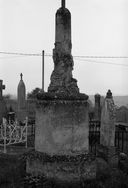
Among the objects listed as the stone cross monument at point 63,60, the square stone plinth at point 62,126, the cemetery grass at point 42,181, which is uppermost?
the stone cross monument at point 63,60

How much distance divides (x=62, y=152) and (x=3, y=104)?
8781 mm

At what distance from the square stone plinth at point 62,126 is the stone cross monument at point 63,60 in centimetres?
31

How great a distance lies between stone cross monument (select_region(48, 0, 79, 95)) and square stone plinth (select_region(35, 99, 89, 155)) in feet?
1.03

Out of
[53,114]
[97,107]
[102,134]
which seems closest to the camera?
[53,114]

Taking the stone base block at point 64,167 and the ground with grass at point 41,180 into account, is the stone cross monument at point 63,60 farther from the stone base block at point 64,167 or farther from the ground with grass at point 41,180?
the ground with grass at point 41,180

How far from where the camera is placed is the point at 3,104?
13820 millimetres

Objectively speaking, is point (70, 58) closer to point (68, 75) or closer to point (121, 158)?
point (68, 75)

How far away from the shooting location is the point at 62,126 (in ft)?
17.8

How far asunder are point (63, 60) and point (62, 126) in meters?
1.23

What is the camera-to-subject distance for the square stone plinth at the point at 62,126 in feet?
17.8

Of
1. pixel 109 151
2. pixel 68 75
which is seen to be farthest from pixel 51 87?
pixel 109 151

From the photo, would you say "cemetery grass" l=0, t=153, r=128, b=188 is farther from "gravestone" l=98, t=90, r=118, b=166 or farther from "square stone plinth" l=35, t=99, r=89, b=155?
"gravestone" l=98, t=90, r=118, b=166

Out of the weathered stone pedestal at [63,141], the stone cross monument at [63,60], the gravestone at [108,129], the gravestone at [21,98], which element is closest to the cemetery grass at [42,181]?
the weathered stone pedestal at [63,141]

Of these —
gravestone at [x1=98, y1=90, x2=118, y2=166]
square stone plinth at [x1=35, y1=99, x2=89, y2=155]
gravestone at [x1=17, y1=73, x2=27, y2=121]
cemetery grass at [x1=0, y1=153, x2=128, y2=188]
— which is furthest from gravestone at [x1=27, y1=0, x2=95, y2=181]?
gravestone at [x1=17, y1=73, x2=27, y2=121]
